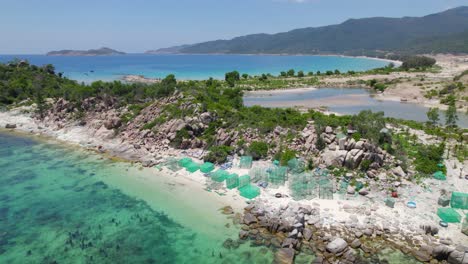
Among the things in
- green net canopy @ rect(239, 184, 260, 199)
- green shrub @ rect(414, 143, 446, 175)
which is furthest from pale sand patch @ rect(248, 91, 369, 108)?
green net canopy @ rect(239, 184, 260, 199)

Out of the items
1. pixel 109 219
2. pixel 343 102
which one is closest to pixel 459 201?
pixel 109 219

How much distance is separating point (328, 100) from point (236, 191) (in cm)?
5584

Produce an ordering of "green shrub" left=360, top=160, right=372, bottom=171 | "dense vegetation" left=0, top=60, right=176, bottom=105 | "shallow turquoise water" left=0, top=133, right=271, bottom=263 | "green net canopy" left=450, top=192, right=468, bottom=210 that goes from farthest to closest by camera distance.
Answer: "dense vegetation" left=0, top=60, right=176, bottom=105 → "green shrub" left=360, top=160, right=372, bottom=171 → "green net canopy" left=450, top=192, right=468, bottom=210 → "shallow turquoise water" left=0, top=133, right=271, bottom=263

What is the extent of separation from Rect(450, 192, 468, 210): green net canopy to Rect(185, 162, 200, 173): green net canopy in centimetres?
2446

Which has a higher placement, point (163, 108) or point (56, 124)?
point (163, 108)

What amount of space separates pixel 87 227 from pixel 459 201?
102 feet

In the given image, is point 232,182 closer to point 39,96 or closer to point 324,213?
point 324,213

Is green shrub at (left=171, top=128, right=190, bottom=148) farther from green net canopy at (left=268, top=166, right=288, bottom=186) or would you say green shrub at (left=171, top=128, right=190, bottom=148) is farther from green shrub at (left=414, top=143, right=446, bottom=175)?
green shrub at (left=414, top=143, right=446, bottom=175)

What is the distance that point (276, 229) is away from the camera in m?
22.1

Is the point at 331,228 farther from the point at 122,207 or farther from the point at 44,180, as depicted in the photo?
the point at 44,180

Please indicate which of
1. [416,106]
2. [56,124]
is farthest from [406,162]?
[56,124]

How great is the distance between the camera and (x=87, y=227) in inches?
938

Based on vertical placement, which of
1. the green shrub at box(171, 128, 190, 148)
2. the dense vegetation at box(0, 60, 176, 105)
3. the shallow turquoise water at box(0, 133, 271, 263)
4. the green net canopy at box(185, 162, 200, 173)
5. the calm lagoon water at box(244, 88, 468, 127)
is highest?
the dense vegetation at box(0, 60, 176, 105)

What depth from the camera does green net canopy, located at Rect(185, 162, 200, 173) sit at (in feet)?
107
